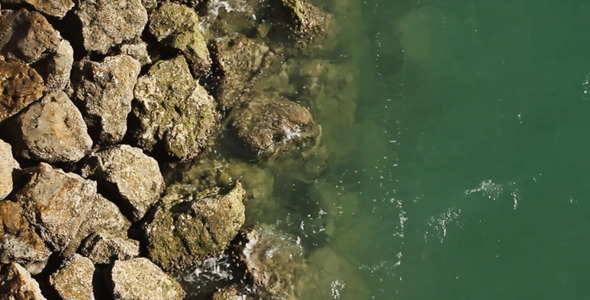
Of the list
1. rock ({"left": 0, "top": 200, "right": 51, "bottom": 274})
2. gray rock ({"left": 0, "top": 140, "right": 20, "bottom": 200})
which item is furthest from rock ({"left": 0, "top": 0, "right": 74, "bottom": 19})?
rock ({"left": 0, "top": 200, "right": 51, "bottom": 274})

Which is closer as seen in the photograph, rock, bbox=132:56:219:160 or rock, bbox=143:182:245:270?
rock, bbox=143:182:245:270

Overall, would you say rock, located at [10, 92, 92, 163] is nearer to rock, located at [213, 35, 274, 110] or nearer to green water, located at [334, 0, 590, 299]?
rock, located at [213, 35, 274, 110]

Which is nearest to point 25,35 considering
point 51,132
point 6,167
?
point 51,132

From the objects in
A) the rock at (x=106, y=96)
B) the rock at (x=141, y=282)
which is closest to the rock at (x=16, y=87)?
the rock at (x=106, y=96)

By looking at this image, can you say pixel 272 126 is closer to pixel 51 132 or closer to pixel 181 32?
pixel 181 32

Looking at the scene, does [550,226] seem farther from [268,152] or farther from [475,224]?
[268,152]

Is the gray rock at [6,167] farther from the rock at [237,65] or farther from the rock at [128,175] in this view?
the rock at [237,65]

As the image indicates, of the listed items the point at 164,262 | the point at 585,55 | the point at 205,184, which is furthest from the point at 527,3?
the point at 164,262
